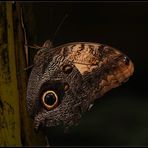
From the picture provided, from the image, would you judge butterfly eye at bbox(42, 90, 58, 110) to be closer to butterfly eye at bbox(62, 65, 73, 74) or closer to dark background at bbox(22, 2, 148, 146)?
butterfly eye at bbox(62, 65, 73, 74)

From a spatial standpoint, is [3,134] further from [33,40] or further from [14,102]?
[33,40]

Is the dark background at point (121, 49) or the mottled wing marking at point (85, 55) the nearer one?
the mottled wing marking at point (85, 55)

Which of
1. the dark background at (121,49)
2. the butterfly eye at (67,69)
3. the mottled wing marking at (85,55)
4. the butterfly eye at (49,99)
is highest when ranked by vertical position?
the mottled wing marking at (85,55)

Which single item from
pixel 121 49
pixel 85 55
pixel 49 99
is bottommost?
pixel 121 49

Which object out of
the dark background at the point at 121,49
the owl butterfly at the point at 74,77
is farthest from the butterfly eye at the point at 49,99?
the dark background at the point at 121,49

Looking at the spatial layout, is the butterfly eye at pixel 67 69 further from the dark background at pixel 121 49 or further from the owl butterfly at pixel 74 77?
the dark background at pixel 121 49

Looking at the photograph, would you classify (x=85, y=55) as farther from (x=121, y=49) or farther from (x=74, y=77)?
(x=121, y=49)

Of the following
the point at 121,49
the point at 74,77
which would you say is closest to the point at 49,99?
the point at 74,77
